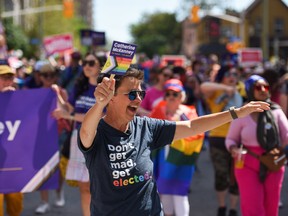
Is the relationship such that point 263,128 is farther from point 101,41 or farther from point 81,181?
point 101,41

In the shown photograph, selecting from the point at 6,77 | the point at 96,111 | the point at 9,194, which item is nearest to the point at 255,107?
the point at 96,111

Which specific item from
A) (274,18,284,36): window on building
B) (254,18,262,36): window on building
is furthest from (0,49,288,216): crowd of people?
(274,18,284,36): window on building

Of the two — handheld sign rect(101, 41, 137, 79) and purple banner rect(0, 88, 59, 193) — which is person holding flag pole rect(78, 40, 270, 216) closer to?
handheld sign rect(101, 41, 137, 79)

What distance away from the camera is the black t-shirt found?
135 inches

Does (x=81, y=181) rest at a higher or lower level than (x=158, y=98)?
lower

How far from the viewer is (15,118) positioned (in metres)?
5.60

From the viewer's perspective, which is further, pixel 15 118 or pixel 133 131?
pixel 15 118

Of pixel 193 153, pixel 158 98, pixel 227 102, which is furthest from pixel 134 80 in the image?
pixel 158 98

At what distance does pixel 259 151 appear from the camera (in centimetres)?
539

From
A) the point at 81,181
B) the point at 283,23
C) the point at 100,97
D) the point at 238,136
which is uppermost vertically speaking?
the point at 283,23

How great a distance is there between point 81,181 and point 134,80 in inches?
93.5

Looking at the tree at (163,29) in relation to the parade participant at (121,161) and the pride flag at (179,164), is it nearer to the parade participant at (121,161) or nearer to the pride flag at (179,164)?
the pride flag at (179,164)

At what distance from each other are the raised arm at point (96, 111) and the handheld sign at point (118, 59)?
0.11 meters

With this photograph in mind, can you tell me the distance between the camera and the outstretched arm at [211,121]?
358 cm
